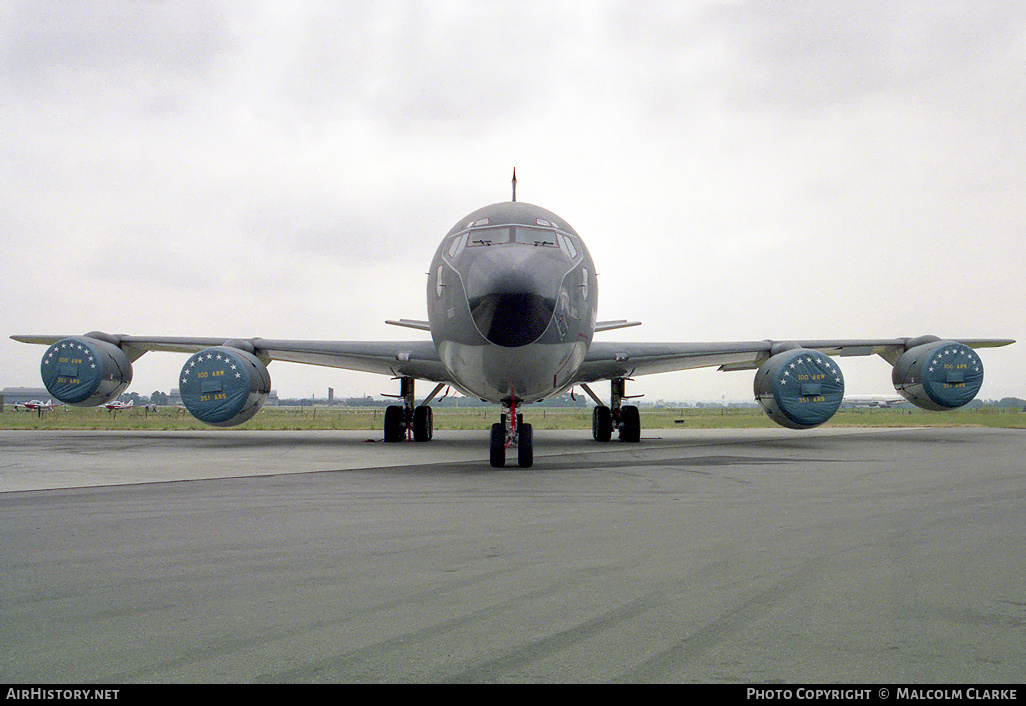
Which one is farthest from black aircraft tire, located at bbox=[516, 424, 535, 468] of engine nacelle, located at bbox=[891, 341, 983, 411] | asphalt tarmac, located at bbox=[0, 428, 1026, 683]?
engine nacelle, located at bbox=[891, 341, 983, 411]

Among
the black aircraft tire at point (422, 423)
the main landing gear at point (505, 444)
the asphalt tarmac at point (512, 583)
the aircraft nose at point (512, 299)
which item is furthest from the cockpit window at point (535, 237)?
the black aircraft tire at point (422, 423)

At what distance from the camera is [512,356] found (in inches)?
391

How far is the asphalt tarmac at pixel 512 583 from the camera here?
96.7 inches

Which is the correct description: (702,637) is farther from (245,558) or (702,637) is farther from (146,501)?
(146,501)

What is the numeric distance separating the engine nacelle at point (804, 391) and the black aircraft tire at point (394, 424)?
912 cm

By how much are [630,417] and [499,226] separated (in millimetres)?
9368

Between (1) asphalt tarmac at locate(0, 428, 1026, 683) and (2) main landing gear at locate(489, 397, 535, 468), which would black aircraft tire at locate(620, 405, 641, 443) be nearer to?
(2) main landing gear at locate(489, 397, 535, 468)

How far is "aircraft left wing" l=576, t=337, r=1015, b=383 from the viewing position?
16.1 metres

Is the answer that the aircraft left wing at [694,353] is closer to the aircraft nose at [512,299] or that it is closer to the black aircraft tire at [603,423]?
the black aircraft tire at [603,423]

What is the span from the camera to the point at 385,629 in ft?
9.21

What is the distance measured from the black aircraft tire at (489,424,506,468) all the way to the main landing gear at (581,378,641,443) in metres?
8.31

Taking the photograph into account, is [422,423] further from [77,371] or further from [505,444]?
[77,371]

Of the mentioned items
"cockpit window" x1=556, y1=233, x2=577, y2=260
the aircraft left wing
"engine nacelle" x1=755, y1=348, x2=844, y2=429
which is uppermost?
"cockpit window" x1=556, y1=233, x2=577, y2=260

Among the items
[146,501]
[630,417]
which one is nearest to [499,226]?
[146,501]
